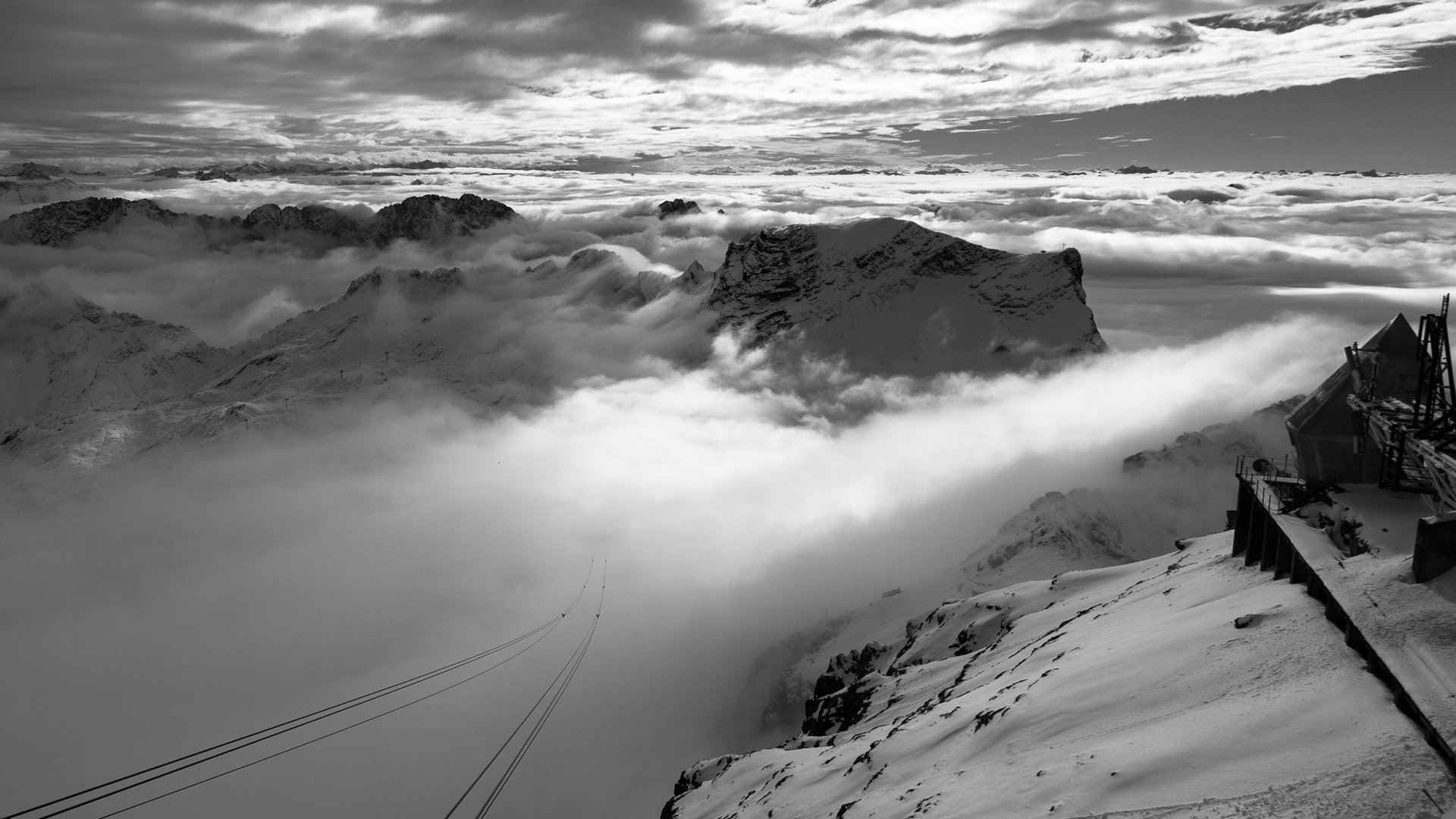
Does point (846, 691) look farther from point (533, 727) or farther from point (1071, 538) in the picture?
point (1071, 538)

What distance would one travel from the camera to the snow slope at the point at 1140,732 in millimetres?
20094

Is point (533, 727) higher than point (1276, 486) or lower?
lower

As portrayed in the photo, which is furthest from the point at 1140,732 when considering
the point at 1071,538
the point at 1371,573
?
the point at 1071,538

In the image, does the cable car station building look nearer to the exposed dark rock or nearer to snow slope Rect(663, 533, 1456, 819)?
snow slope Rect(663, 533, 1456, 819)

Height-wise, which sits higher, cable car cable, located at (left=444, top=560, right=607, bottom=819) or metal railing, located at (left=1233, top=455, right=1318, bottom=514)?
metal railing, located at (left=1233, top=455, right=1318, bottom=514)

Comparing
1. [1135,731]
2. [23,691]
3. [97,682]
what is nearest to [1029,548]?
[1135,731]

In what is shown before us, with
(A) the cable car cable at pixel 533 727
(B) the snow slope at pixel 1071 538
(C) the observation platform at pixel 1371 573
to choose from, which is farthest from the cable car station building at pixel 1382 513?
(A) the cable car cable at pixel 533 727

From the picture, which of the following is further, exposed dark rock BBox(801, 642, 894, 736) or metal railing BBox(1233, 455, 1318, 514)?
exposed dark rock BBox(801, 642, 894, 736)

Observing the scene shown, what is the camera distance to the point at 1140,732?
26.1m

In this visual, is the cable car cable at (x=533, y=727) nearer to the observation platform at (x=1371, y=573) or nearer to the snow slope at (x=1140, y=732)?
the snow slope at (x=1140, y=732)

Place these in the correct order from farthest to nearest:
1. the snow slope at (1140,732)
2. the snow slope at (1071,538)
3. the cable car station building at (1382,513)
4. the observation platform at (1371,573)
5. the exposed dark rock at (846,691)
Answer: the snow slope at (1071,538), the exposed dark rock at (846,691), the cable car station building at (1382,513), the observation platform at (1371,573), the snow slope at (1140,732)

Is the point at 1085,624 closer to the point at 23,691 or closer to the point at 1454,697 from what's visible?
the point at 1454,697

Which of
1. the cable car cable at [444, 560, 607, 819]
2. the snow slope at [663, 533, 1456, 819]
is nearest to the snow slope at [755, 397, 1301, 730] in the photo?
the cable car cable at [444, 560, 607, 819]

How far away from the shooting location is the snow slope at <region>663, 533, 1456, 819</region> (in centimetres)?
2009
